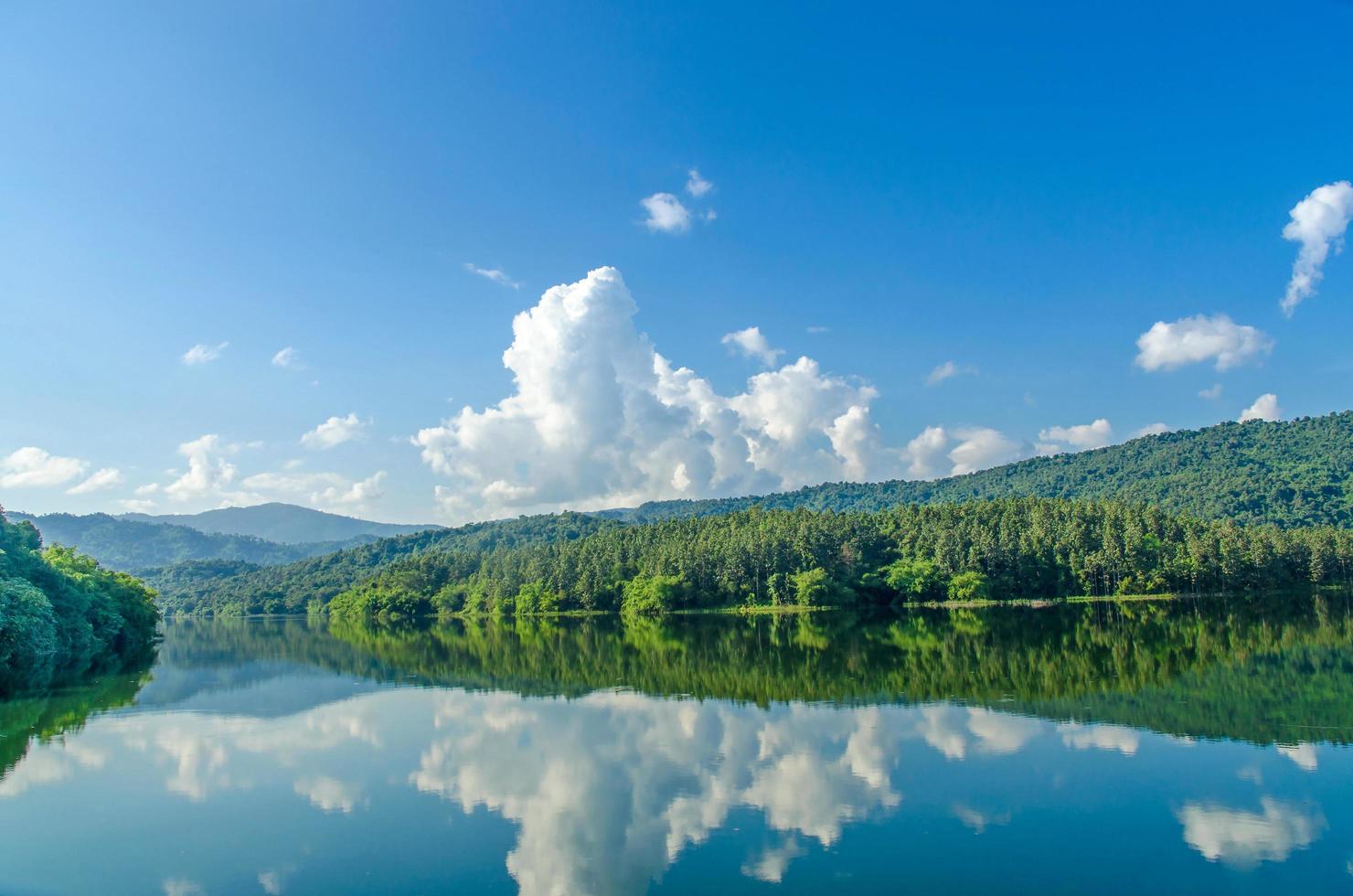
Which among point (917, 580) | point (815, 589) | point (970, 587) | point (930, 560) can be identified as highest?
point (930, 560)

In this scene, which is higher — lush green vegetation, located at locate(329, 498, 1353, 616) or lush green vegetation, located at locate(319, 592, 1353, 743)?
lush green vegetation, located at locate(329, 498, 1353, 616)

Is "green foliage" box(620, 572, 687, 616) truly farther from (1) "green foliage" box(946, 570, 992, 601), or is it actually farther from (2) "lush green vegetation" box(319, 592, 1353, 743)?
(1) "green foliage" box(946, 570, 992, 601)

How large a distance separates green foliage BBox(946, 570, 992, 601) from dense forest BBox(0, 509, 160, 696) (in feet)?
299

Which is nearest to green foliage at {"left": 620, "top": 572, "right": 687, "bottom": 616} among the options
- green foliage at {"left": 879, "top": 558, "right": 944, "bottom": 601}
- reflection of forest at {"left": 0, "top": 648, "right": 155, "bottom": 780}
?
green foliage at {"left": 879, "top": 558, "right": 944, "bottom": 601}

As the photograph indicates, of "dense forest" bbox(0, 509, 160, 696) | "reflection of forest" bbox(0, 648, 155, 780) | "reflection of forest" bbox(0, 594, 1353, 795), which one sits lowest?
"reflection of forest" bbox(0, 594, 1353, 795)

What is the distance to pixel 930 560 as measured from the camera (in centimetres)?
10762

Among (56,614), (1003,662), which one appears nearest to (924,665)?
(1003,662)

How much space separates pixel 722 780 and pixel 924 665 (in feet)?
79.8

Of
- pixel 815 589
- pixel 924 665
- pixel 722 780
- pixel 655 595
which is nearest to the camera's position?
pixel 722 780

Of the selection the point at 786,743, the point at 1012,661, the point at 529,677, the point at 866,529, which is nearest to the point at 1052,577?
the point at 866,529

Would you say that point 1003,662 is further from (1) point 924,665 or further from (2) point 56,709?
(2) point 56,709

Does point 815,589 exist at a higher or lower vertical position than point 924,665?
higher

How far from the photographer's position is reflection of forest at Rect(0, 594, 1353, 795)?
1152 inches

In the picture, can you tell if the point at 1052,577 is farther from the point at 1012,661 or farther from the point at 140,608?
the point at 140,608
